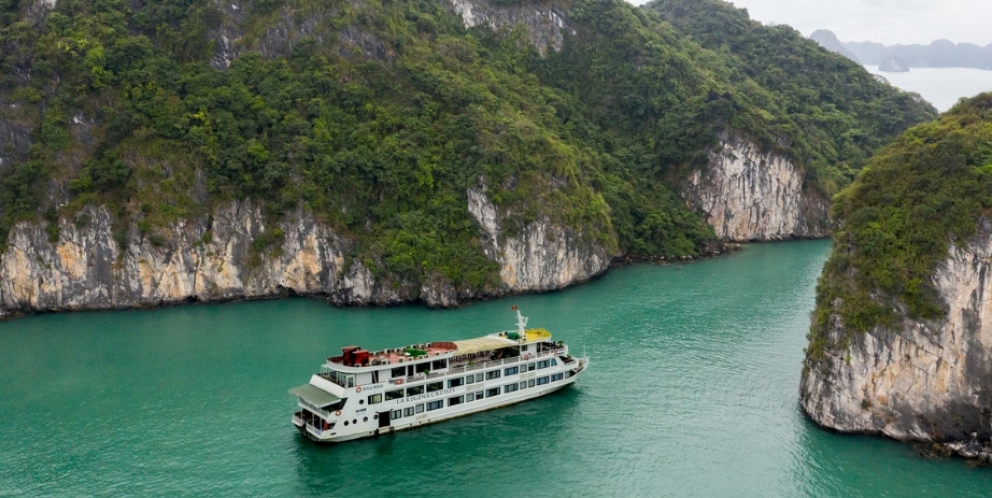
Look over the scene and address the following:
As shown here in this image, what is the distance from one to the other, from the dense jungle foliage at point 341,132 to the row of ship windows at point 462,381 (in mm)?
17880

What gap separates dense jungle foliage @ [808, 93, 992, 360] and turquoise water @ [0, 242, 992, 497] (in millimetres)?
5199

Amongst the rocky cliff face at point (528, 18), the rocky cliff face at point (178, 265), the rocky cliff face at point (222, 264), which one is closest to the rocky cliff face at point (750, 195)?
the rocky cliff face at point (528, 18)

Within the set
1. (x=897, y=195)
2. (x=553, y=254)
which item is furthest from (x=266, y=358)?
(x=897, y=195)

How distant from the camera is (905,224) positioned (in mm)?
31578

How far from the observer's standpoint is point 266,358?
143ft

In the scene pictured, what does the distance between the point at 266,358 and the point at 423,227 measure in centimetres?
1718

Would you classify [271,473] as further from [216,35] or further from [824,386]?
[216,35]

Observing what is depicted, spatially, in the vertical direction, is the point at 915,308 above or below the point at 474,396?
above

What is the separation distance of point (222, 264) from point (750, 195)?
4813 centimetres

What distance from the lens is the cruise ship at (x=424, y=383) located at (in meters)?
32.9

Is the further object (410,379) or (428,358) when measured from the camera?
(428,358)

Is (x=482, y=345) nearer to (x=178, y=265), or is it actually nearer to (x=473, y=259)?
(x=473, y=259)

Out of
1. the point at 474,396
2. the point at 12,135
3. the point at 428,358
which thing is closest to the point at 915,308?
the point at 474,396

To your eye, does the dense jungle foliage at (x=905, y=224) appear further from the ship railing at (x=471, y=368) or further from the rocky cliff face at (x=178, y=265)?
the rocky cliff face at (x=178, y=265)
